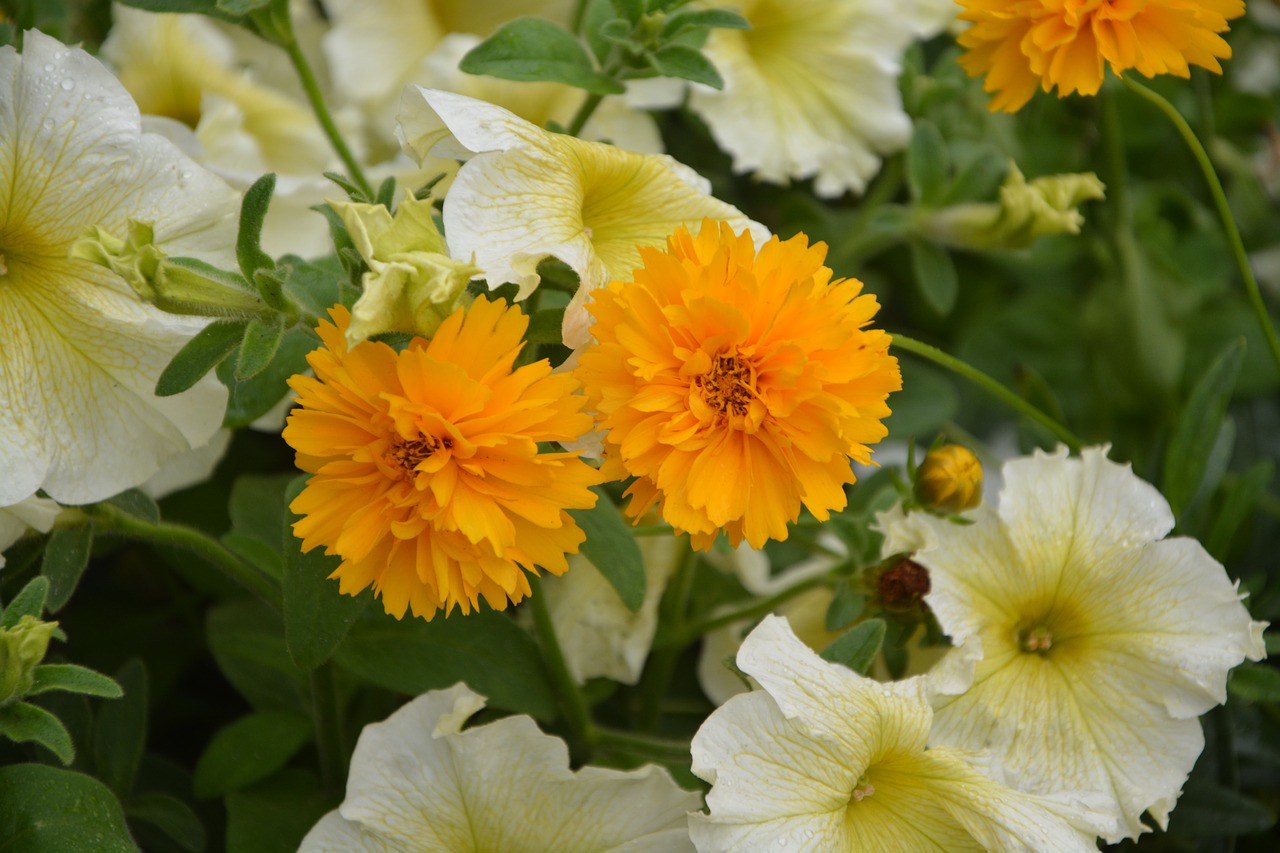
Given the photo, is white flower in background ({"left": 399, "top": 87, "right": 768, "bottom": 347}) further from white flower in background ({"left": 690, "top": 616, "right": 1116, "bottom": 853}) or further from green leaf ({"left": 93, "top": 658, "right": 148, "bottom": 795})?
green leaf ({"left": 93, "top": 658, "right": 148, "bottom": 795})

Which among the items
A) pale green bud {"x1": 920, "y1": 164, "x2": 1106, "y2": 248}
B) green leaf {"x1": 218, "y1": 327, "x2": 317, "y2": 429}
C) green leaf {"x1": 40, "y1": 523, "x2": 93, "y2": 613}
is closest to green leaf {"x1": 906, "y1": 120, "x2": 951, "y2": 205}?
pale green bud {"x1": 920, "y1": 164, "x2": 1106, "y2": 248}

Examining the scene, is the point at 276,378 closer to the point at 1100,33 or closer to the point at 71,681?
the point at 71,681

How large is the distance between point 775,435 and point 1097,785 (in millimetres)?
229

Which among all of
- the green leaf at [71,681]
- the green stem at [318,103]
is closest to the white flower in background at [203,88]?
the green stem at [318,103]

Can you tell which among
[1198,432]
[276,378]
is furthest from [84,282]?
[1198,432]

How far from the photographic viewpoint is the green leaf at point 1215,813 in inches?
21.7

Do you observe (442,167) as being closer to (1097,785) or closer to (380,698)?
(380,698)

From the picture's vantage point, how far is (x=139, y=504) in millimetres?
497

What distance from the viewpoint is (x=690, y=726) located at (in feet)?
2.11

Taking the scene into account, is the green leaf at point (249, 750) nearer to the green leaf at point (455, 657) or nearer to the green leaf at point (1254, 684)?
the green leaf at point (455, 657)

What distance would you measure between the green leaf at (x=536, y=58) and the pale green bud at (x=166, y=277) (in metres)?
0.15

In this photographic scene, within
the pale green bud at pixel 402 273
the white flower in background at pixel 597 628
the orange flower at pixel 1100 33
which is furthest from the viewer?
the white flower in background at pixel 597 628

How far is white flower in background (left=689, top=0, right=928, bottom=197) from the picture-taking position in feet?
2.15

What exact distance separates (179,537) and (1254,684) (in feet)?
1.62
